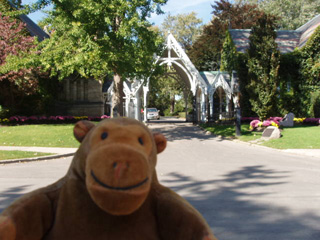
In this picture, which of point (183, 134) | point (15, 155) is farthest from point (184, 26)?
point (15, 155)

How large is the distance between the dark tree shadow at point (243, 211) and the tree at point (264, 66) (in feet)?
49.2

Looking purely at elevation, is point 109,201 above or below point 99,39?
below

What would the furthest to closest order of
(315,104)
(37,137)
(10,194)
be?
(315,104) < (37,137) < (10,194)

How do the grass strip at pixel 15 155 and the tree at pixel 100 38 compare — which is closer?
the grass strip at pixel 15 155

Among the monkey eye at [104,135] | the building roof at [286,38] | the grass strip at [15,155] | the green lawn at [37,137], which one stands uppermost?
the building roof at [286,38]

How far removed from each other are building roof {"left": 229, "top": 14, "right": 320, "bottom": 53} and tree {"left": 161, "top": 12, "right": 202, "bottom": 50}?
2156 cm

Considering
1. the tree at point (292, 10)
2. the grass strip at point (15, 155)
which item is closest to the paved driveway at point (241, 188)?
the grass strip at point (15, 155)

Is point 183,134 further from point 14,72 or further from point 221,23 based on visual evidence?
point 221,23

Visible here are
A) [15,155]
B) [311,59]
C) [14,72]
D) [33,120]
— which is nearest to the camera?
[15,155]

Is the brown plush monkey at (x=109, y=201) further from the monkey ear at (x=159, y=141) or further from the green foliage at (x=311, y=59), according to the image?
the green foliage at (x=311, y=59)

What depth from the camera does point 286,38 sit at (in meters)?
32.2

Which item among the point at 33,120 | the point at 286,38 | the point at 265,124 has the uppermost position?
the point at 286,38

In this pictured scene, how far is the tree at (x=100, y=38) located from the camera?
590 inches

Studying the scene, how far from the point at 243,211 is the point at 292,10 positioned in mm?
52708
